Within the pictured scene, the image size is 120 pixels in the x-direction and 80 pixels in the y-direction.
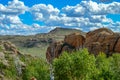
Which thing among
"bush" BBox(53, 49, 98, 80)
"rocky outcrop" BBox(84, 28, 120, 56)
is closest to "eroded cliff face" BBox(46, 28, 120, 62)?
"rocky outcrop" BBox(84, 28, 120, 56)

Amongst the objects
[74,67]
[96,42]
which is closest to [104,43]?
[96,42]

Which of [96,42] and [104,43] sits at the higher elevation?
[96,42]

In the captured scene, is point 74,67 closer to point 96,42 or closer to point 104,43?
point 104,43

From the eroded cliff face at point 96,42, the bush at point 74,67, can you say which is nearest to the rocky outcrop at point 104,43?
the eroded cliff face at point 96,42

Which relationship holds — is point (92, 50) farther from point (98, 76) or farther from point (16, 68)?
point (98, 76)

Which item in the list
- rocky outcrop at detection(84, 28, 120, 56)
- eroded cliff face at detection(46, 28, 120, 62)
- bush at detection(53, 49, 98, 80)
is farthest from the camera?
eroded cliff face at detection(46, 28, 120, 62)

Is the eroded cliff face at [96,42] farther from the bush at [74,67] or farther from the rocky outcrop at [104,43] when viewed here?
the bush at [74,67]

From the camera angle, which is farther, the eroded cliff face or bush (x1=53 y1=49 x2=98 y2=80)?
the eroded cliff face

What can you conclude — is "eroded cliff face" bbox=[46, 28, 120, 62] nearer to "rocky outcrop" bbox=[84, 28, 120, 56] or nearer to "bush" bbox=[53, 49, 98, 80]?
"rocky outcrop" bbox=[84, 28, 120, 56]

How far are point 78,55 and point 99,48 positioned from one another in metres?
55.7

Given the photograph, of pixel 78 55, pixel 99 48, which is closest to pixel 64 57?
pixel 78 55

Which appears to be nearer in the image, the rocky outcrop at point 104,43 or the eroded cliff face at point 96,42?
the rocky outcrop at point 104,43

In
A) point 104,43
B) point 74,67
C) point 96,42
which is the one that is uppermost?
point 96,42

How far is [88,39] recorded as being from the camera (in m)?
182
